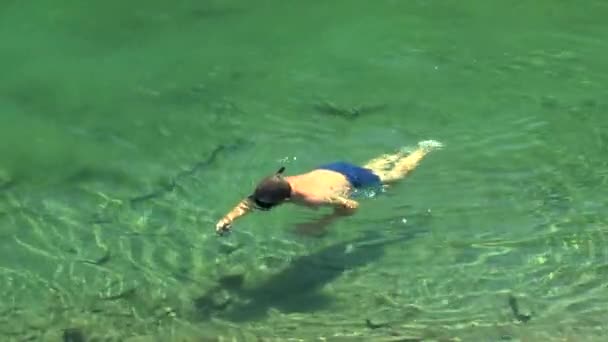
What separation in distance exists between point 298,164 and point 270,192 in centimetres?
233

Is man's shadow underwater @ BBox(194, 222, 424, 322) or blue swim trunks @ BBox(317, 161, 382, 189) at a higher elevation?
blue swim trunks @ BBox(317, 161, 382, 189)

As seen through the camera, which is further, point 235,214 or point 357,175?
point 357,175

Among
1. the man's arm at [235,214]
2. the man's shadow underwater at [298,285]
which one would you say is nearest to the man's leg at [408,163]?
the man's shadow underwater at [298,285]

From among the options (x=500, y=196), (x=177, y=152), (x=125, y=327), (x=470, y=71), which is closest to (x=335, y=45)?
(x=470, y=71)

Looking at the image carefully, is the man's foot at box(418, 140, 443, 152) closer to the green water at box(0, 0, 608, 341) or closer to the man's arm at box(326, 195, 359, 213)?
the green water at box(0, 0, 608, 341)

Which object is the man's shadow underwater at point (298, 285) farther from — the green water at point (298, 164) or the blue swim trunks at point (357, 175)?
the blue swim trunks at point (357, 175)

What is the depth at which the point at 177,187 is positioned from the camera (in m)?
8.40

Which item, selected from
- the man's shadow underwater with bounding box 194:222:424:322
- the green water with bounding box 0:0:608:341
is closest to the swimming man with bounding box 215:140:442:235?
the green water with bounding box 0:0:608:341

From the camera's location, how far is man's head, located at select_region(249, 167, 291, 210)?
20.8 feet

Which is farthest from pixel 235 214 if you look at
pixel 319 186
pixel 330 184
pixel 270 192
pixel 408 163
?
pixel 408 163

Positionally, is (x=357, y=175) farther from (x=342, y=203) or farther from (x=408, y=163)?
(x=408, y=163)

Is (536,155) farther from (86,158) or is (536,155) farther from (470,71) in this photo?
(86,158)

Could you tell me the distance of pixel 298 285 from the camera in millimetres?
7191

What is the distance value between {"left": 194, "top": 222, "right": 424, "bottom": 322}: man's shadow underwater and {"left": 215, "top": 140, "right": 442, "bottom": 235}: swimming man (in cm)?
37
